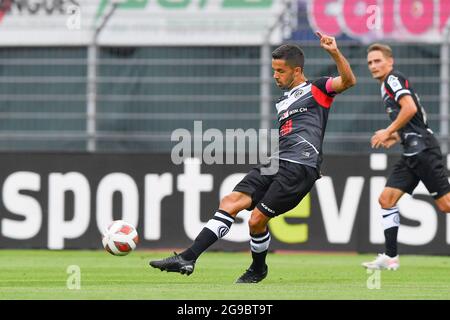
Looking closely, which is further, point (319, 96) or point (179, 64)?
point (179, 64)

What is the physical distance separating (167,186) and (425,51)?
4366 millimetres

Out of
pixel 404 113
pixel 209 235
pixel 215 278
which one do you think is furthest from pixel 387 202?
pixel 209 235

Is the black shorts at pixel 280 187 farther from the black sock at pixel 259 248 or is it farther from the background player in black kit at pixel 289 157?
the black sock at pixel 259 248

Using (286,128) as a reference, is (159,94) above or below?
above

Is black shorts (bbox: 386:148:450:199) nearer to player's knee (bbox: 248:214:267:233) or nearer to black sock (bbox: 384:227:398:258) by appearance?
black sock (bbox: 384:227:398:258)

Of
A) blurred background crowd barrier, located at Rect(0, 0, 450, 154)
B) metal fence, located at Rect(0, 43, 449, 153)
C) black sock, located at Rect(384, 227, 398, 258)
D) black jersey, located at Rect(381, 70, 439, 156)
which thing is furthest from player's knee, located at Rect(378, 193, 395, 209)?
metal fence, located at Rect(0, 43, 449, 153)

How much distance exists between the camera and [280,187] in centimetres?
959

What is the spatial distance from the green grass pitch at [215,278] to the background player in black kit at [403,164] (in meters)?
0.39

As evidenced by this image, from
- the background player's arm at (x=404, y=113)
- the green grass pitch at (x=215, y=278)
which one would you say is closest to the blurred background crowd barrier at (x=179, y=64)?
the green grass pitch at (x=215, y=278)

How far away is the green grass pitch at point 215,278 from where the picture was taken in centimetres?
855

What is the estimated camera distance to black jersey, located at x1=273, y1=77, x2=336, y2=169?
9688mm

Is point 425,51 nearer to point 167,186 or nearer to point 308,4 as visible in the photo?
point 308,4

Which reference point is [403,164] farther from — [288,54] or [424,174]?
[288,54]

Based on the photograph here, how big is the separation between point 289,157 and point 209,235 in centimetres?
97
